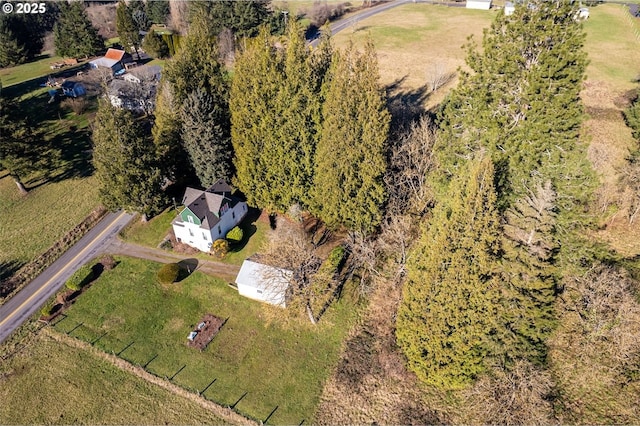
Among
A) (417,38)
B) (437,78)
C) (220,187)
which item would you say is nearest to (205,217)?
(220,187)

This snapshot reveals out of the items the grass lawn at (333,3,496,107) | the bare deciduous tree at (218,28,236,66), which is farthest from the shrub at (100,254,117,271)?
the bare deciduous tree at (218,28,236,66)

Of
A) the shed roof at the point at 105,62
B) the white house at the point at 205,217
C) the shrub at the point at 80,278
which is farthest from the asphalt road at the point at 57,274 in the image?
the shed roof at the point at 105,62

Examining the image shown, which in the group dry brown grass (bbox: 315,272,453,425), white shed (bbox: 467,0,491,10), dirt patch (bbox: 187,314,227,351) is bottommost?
dry brown grass (bbox: 315,272,453,425)

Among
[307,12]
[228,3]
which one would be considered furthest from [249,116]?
[307,12]

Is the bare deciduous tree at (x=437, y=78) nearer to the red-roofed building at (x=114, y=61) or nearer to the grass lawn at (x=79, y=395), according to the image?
the grass lawn at (x=79, y=395)

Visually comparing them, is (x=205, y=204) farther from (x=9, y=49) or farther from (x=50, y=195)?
(x=9, y=49)

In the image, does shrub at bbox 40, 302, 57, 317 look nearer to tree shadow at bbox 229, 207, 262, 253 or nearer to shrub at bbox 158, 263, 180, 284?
shrub at bbox 158, 263, 180, 284
